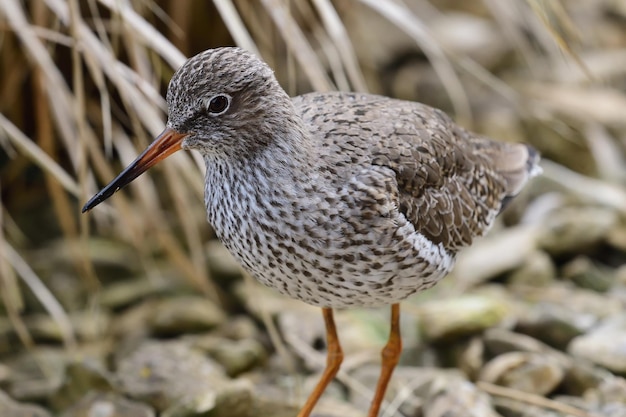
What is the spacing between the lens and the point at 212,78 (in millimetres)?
3275

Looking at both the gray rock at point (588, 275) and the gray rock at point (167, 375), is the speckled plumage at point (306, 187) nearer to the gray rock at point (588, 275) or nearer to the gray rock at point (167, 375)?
the gray rock at point (167, 375)

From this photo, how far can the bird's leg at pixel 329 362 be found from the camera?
4.12 metres

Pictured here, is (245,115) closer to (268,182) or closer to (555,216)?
(268,182)

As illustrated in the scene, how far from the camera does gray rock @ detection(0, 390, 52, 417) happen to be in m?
4.19

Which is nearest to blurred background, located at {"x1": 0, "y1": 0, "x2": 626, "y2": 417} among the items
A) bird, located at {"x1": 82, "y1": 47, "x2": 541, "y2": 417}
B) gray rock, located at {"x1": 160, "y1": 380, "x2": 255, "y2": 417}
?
gray rock, located at {"x1": 160, "y1": 380, "x2": 255, "y2": 417}

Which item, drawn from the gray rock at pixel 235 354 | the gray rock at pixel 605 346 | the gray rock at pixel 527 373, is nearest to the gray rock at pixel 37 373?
the gray rock at pixel 235 354

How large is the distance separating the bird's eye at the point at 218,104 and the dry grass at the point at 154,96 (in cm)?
94

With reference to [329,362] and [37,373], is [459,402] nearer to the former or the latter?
[329,362]

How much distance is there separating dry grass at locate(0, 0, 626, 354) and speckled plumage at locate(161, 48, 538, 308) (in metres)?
0.90

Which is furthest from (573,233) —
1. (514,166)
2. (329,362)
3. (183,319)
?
(183,319)

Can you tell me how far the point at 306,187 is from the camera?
135 inches

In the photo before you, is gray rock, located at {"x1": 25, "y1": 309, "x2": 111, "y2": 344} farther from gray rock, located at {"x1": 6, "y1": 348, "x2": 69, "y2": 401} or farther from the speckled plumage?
the speckled plumage

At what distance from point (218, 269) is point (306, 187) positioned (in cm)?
221

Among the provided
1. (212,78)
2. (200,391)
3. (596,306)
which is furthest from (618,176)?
(212,78)
